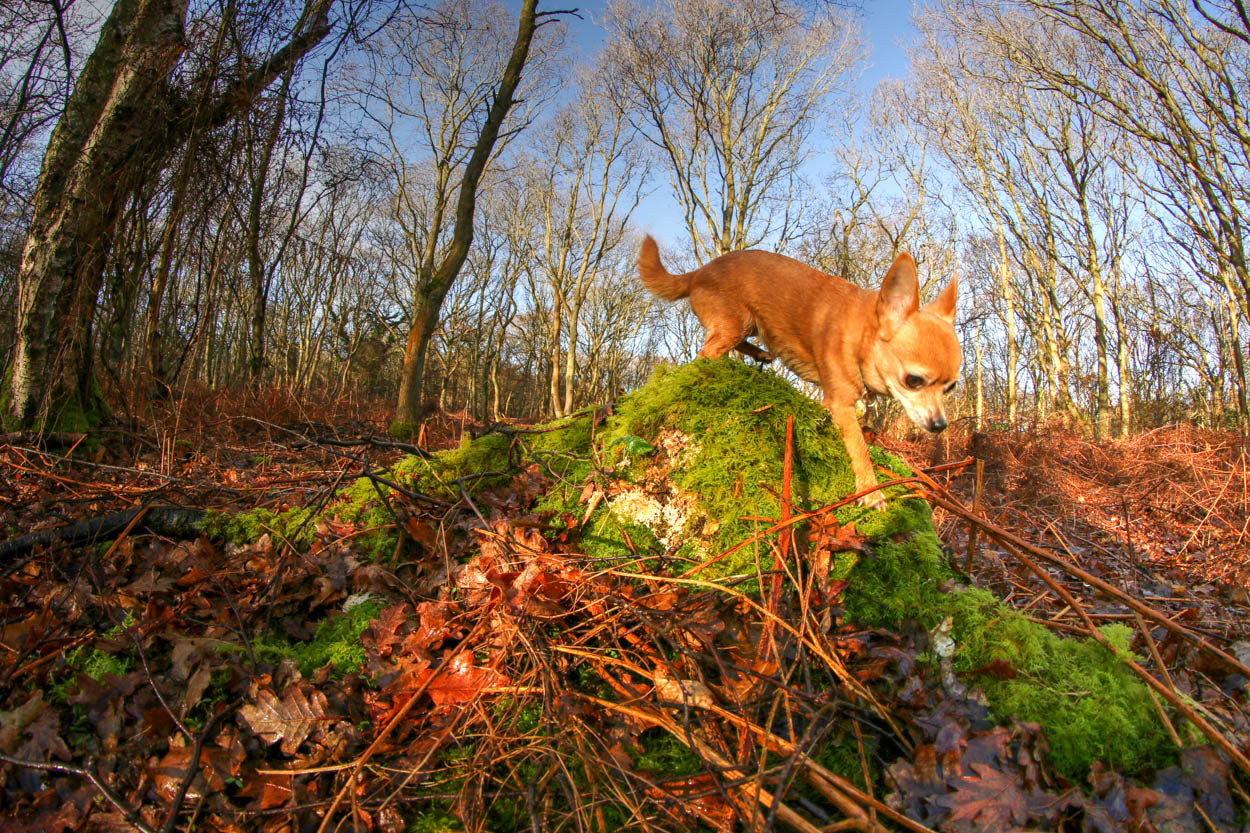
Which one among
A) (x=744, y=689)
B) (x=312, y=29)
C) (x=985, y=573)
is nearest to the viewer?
(x=744, y=689)

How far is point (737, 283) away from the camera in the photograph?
3291 millimetres

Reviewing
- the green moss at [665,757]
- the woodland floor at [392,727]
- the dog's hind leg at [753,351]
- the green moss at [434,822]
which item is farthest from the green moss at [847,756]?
the dog's hind leg at [753,351]

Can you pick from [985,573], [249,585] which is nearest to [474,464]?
[249,585]

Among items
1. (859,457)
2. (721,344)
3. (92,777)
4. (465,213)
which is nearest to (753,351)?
(721,344)

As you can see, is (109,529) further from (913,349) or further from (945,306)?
(945,306)

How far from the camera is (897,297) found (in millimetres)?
2486

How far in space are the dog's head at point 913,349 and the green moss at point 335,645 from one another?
7.82ft

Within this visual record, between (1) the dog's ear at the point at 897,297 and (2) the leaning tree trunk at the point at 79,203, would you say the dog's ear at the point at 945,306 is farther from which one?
(2) the leaning tree trunk at the point at 79,203

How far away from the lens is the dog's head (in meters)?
2.41

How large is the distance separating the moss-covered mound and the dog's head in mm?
300

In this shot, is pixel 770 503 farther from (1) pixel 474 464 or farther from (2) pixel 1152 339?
(2) pixel 1152 339

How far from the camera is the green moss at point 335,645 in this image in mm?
1681

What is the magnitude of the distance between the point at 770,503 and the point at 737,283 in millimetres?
1679

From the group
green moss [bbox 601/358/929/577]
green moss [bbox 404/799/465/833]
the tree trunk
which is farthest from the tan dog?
the tree trunk
